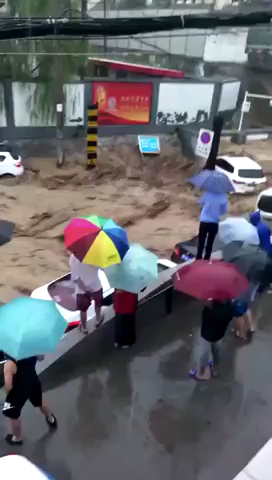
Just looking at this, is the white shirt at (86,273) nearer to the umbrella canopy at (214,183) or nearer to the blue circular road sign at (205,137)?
the umbrella canopy at (214,183)

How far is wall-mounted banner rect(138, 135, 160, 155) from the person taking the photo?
59.6 ft

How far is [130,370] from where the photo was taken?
590 centimetres

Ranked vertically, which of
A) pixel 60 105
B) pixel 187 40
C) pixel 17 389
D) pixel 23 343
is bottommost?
pixel 60 105

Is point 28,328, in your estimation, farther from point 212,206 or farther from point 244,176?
point 244,176

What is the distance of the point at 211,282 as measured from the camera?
16.7ft

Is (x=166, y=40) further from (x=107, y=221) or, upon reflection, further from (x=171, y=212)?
(x=107, y=221)

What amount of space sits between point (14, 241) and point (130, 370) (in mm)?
7803

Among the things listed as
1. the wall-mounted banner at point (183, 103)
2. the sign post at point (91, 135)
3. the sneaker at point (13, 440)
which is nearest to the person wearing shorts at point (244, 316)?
the sneaker at point (13, 440)

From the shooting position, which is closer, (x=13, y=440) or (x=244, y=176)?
(x=13, y=440)

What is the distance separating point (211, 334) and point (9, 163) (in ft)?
40.7

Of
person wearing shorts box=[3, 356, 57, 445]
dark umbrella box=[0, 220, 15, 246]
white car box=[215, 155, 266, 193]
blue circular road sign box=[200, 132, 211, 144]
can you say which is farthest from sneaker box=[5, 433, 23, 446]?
blue circular road sign box=[200, 132, 211, 144]

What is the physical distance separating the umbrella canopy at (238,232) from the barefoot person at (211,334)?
4.24 feet

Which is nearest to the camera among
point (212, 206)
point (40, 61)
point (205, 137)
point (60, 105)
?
point (212, 206)

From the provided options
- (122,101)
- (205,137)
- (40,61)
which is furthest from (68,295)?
(40,61)
